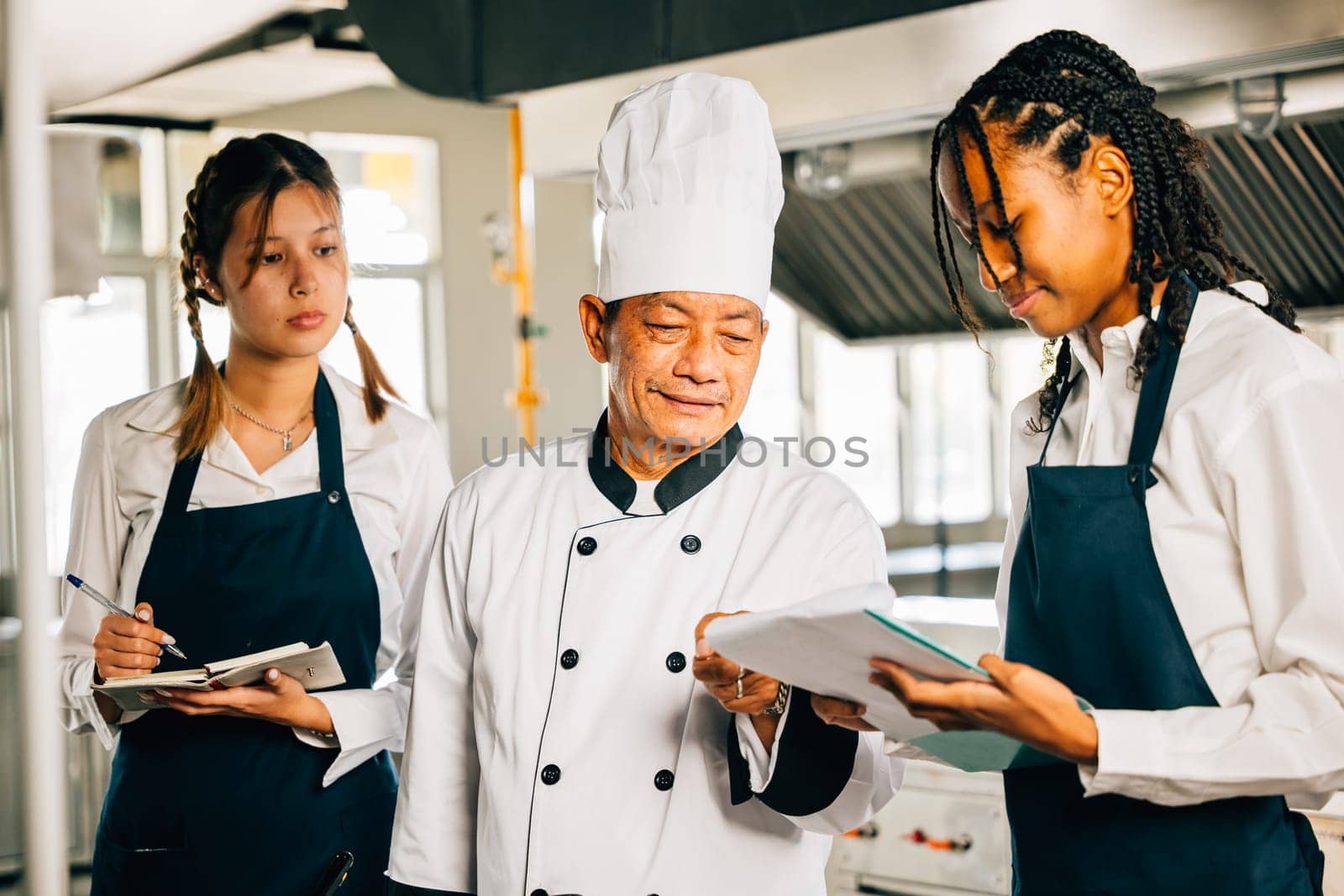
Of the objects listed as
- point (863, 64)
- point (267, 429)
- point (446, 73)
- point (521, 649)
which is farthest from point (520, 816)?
point (446, 73)

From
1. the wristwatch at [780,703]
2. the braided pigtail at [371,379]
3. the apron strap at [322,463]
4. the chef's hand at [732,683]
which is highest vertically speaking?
the braided pigtail at [371,379]

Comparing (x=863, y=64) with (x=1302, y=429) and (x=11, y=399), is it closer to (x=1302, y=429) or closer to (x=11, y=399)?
(x=1302, y=429)

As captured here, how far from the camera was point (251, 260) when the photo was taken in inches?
76.1

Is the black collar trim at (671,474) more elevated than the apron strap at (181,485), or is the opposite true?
the black collar trim at (671,474)

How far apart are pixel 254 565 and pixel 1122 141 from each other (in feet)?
4.47

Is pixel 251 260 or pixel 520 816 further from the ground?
pixel 251 260

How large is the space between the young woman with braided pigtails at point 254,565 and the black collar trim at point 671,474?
54 cm

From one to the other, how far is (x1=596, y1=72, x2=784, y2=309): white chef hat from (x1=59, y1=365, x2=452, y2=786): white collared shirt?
633 millimetres

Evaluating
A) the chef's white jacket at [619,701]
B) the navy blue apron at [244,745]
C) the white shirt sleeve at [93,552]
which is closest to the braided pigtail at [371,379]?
the navy blue apron at [244,745]

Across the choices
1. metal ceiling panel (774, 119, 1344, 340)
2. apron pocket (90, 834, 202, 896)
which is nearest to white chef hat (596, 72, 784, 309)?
apron pocket (90, 834, 202, 896)

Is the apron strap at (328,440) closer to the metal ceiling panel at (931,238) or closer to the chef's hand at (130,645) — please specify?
the chef's hand at (130,645)

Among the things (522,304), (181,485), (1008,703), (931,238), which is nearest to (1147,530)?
(1008,703)

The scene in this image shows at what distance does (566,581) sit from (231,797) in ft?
2.39

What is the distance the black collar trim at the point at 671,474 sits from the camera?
5.06 ft
